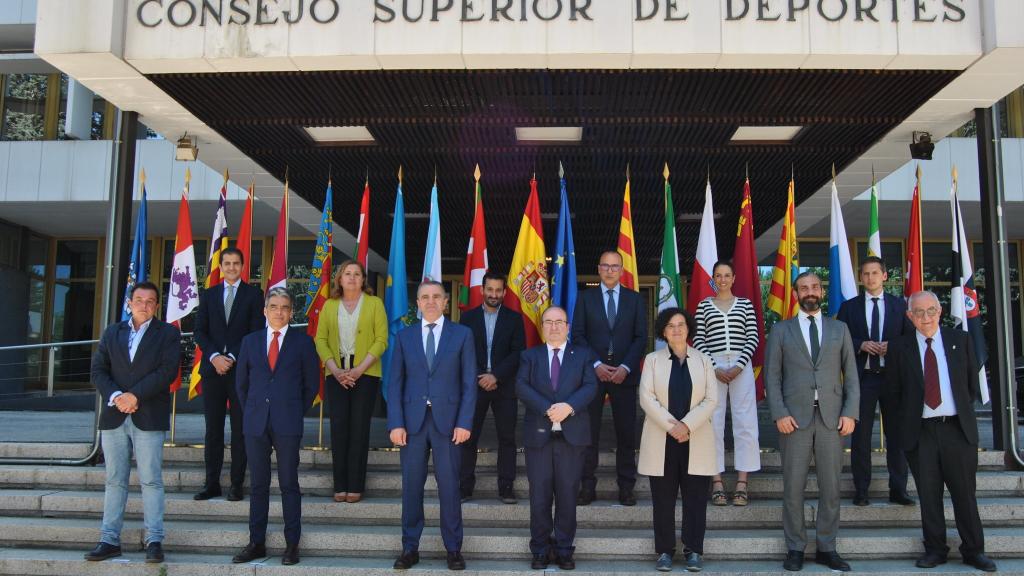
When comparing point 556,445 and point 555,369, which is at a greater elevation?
point 555,369

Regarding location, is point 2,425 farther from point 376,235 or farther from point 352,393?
point 352,393

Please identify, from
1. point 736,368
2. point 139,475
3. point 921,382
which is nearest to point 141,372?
point 139,475

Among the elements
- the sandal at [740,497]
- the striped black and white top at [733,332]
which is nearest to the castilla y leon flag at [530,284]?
the striped black and white top at [733,332]

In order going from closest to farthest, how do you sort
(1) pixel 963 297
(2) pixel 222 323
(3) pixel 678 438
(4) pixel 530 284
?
(3) pixel 678 438 → (2) pixel 222 323 → (1) pixel 963 297 → (4) pixel 530 284

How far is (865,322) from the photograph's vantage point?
600cm

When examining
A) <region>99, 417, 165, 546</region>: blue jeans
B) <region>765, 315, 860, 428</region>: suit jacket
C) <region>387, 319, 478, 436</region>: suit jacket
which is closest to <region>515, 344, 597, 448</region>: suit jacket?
<region>387, 319, 478, 436</region>: suit jacket

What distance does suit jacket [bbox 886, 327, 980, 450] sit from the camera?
5.08 m

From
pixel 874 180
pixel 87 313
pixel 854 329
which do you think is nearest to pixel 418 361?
pixel 854 329

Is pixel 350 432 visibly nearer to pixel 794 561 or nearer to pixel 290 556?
pixel 290 556

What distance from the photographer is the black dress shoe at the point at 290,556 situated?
5.11m

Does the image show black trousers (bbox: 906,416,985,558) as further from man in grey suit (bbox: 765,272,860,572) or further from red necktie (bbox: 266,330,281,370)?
red necktie (bbox: 266,330,281,370)

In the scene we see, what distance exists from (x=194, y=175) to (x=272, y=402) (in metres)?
9.37

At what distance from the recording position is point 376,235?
12.6 metres

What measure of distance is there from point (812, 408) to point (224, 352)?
4.22 meters
